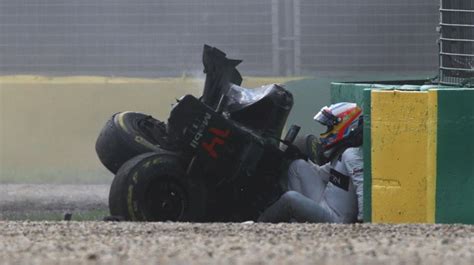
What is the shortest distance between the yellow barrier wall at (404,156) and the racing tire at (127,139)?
1972 mm

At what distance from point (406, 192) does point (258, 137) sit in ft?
4.66

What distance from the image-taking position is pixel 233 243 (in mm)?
8031

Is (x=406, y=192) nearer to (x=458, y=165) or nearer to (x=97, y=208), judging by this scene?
(x=458, y=165)

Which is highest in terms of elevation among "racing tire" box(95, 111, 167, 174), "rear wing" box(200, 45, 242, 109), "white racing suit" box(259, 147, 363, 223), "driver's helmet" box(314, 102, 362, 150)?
"rear wing" box(200, 45, 242, 109)

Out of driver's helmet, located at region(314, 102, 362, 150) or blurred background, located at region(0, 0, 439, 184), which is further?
blurred background, located at region(0, 0, 439, 184)

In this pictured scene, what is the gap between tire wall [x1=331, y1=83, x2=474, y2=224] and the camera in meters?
9.42

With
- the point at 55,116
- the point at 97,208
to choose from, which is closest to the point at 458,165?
the point at 97,208

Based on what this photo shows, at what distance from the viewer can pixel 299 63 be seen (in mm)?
14477

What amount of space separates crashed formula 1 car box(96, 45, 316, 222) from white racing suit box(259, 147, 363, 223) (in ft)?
0.71

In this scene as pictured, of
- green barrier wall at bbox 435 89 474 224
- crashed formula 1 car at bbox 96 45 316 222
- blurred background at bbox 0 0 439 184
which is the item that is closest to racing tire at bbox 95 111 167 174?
crashed formula 1 car at bbox 96 45 316 222

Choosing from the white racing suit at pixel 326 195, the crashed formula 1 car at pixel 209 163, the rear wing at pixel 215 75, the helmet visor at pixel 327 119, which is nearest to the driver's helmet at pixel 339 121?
the helmet visor at pixel 327 119

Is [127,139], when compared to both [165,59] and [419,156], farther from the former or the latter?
[165,59]

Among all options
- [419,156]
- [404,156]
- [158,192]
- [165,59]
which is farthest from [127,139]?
[165,59]

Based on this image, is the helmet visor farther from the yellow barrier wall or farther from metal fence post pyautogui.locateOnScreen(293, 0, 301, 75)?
metal fence post pyautogui.locateOnScreen(293, 0, 301, 75)
